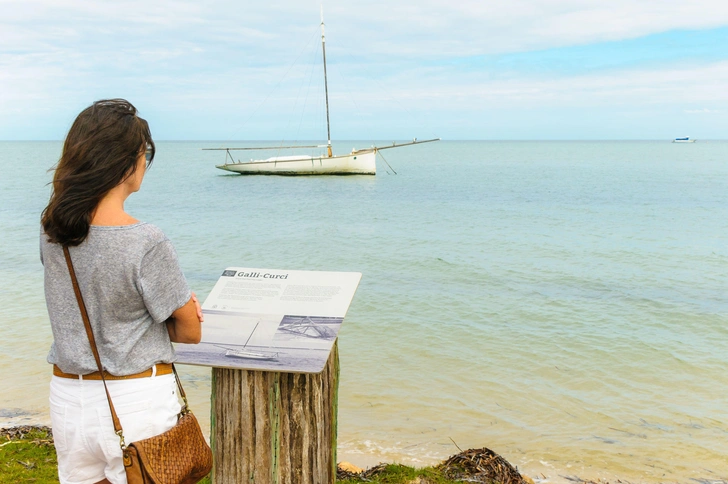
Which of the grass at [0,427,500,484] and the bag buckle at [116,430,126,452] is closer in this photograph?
the bag buckle at [116,430,126,452]

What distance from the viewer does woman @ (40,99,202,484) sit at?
5.67 ft

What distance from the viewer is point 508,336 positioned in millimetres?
8055

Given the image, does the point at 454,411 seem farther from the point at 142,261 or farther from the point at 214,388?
the point at 142,261

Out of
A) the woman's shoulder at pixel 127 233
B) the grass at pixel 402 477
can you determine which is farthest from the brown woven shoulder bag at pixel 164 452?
the grass at pixel 402 477

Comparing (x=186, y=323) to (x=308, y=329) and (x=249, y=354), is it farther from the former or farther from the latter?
(x=308, y=329)

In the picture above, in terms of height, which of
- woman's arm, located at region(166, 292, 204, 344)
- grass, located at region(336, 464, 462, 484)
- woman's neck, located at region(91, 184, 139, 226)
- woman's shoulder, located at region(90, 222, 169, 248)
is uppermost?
woman's neck, located at region(91, 184, 139, 226)

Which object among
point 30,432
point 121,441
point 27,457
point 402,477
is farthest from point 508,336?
point 121,441

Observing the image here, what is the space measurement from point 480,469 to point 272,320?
2.04 m

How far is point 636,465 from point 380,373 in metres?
2.67

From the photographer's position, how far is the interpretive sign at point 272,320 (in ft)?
7.60

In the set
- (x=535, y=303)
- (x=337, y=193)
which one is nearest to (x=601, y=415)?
(x=535, y=303)

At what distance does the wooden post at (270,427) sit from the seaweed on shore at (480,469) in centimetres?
161

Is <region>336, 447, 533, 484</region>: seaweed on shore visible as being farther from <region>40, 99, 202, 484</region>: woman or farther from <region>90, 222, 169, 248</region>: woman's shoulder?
<region>90, 222, 169, 248</region>: woman's shoulder

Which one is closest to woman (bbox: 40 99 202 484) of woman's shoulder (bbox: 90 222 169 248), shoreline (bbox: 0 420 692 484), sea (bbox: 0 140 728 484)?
woman's shoulder (bbox: 90 222 169 248)
